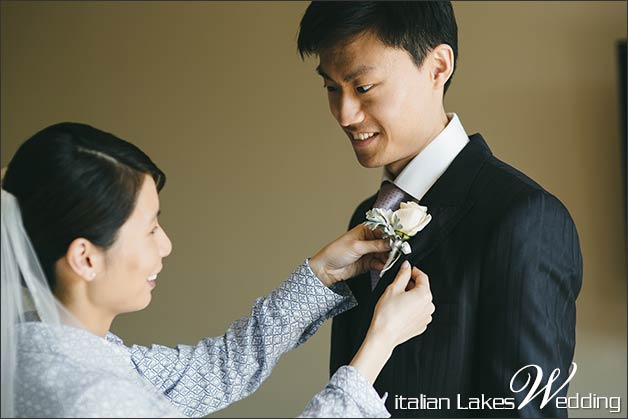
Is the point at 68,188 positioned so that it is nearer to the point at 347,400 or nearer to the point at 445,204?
the point at 347,400

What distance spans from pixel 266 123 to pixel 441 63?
206 cm

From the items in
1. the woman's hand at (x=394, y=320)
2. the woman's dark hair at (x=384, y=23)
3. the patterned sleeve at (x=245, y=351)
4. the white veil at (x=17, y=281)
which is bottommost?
the patterned sleeve at (x=245, y=351)

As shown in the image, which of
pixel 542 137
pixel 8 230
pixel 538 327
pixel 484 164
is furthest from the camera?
pixel 542 137

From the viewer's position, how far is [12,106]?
4.18 m

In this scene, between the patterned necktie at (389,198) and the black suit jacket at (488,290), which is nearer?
the black suit jacket at (488,290)

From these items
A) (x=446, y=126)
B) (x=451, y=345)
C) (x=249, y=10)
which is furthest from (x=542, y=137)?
(x=451, y=345)

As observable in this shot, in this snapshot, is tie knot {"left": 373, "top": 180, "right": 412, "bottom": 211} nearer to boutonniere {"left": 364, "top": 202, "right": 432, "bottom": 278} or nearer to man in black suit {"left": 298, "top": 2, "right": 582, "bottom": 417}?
man in black suit {"left": 298, "top": 2, "right": 582, "bottom": 417}

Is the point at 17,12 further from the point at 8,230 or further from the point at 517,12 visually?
the point at 8,230

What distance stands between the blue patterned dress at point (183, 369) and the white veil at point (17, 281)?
26 mm

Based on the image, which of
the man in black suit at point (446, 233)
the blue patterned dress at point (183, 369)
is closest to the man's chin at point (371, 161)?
the man in black suit at point (446, 233)

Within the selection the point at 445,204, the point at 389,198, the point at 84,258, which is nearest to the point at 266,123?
the point at 389,198

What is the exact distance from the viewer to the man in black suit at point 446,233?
60.6 inches

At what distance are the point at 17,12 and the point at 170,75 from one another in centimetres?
97

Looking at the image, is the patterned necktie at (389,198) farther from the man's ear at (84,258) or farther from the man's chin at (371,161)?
the man's ear at (84,258)
